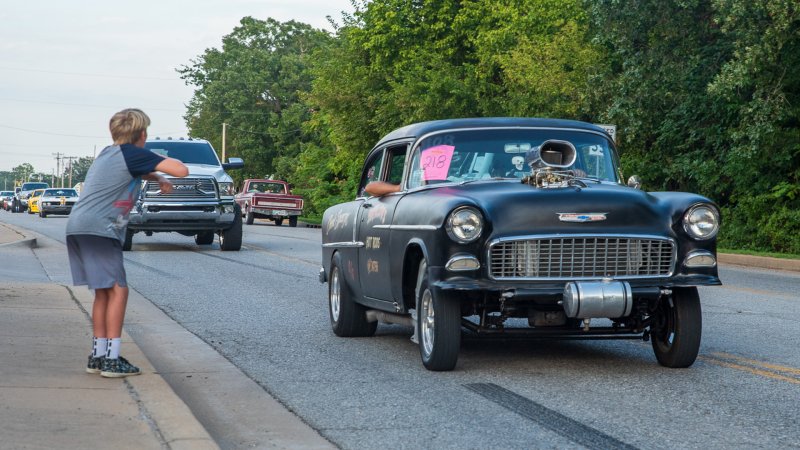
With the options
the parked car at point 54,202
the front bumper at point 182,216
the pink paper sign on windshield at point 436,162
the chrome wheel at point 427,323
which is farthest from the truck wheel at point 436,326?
the parked car at point 54,202

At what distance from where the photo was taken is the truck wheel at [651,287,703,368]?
27.0 feet

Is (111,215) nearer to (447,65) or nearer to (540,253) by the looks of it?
(540,253)

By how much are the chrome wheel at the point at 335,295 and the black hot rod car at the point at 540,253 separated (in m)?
1.51

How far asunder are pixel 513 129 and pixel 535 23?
1415 inches

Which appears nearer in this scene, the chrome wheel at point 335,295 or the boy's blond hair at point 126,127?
the boy's blond hair at point 126,127

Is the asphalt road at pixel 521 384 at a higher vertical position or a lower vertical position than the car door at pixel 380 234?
lower

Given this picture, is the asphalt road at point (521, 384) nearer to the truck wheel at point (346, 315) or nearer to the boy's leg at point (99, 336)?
the truck wheel at point (346, 315)

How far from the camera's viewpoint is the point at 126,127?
25.1ft

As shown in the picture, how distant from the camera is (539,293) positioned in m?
7.75

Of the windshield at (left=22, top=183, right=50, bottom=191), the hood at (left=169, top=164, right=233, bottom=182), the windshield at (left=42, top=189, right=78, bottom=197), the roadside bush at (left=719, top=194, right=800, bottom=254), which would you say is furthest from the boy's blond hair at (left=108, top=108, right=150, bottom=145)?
the windshield at (left=22, top=183, right=50, bottom=191)

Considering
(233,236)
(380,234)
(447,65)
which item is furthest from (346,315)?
(447,65)

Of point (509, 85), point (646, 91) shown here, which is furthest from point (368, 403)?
point (509, 85)

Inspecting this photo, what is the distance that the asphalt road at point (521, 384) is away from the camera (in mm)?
6309

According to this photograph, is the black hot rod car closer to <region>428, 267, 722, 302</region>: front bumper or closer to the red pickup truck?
<region>428, 267, 722, 302</region>: front bumper
